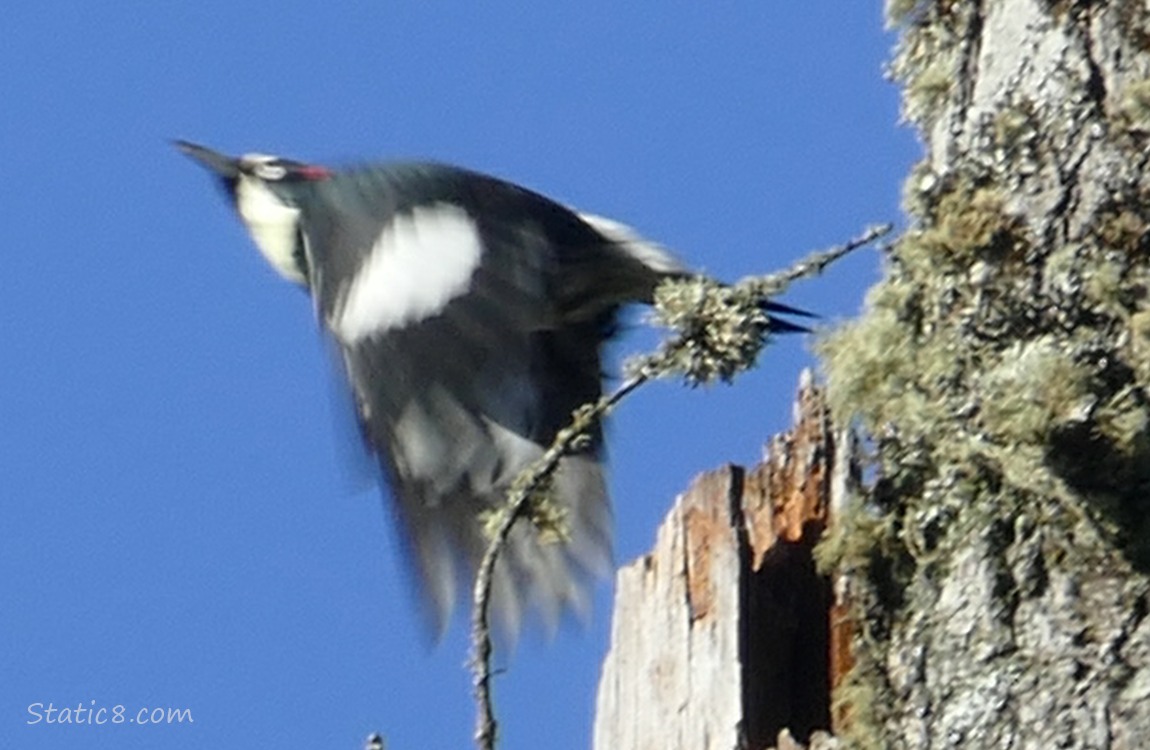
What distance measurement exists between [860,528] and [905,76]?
0.49m

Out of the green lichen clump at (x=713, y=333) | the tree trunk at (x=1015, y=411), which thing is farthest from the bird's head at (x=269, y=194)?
the tree trunk at (x=1015, y=411)

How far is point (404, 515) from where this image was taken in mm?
3293

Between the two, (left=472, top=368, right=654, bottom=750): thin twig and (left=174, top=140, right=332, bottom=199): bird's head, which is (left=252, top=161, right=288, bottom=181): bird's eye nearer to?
(left=174, top=140, right=332, bottom=199): bird's head

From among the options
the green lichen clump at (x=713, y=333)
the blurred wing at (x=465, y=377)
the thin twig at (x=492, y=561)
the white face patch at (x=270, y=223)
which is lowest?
the thin twig at (x=492, y=561)

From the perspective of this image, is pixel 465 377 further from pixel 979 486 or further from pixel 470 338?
pixel 979 486

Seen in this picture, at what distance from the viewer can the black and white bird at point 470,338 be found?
10.1 ft

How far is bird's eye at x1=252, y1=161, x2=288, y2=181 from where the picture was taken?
13.6 ft

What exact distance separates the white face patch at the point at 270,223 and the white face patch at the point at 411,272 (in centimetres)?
43

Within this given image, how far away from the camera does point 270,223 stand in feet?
14.0

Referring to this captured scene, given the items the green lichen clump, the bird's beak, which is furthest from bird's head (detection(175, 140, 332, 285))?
the green lichen clump

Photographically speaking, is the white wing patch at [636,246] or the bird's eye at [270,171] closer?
the white wing patch at [636,246]

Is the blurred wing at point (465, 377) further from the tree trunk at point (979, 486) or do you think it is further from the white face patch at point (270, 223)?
the tree trunk at point (979, 486)

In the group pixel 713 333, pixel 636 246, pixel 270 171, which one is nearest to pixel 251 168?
pixel 270 171

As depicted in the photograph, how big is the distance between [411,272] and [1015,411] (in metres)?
1.51
